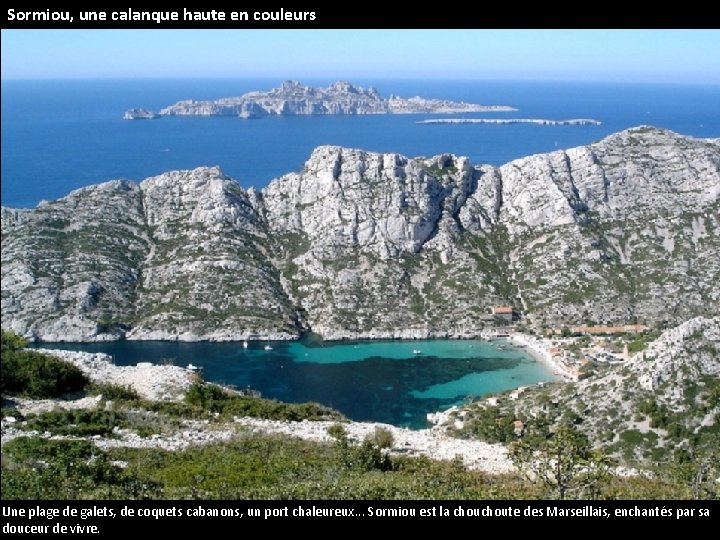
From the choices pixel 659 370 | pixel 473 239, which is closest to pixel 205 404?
pixel 659 370

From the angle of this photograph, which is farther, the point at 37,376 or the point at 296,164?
the point at 296,164

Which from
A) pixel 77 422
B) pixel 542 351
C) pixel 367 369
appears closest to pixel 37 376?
pixel 77 422

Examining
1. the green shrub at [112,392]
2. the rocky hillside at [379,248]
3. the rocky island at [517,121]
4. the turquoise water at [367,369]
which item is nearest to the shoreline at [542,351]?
the turquoise water at [367,369]

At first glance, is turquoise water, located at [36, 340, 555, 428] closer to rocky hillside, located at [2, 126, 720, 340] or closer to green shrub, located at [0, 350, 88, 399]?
rocky hillside, located at [2, 126, 720, 340]

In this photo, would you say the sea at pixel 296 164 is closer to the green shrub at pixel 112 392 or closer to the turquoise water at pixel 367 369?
the turquoise water at pixel 367 369

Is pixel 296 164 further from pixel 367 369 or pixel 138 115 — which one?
pixel 138 115

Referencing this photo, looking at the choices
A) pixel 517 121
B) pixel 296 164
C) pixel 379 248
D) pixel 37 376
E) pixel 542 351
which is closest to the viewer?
pixel 37 376

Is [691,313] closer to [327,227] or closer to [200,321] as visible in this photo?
[327,227]

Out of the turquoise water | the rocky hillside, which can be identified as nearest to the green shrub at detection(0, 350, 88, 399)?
the turquoise water
